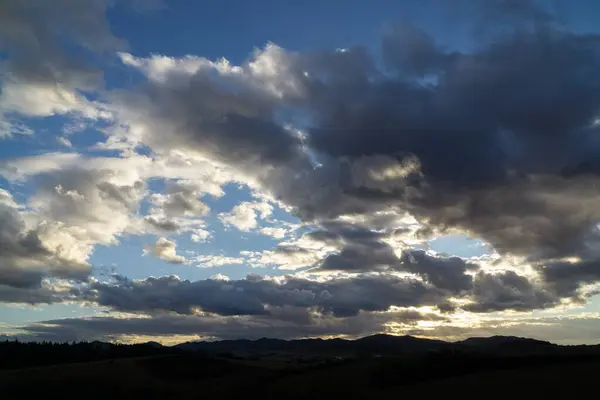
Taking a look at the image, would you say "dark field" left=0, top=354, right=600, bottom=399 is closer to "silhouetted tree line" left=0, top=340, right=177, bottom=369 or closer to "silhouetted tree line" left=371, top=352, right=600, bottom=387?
"silhouetted tree line" left=371, top=352, right=600, bottom=387

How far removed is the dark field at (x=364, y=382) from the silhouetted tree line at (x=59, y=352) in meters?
50.2

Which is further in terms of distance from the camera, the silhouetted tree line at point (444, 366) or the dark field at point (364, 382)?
the silhouetted tree line at point (444, 366)

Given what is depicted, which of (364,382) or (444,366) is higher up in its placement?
(444,366)

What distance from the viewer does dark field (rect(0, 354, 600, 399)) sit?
42094 millimetres

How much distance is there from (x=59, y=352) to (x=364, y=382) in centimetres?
11079

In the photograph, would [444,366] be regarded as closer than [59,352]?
Yes

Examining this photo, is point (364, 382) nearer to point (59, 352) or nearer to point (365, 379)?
point (365, 379)

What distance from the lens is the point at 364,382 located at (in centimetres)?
5134

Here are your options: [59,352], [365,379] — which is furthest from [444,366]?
[59,352]

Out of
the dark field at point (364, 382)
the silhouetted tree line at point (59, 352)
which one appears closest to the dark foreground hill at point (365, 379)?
the dark field at point (364, 382)

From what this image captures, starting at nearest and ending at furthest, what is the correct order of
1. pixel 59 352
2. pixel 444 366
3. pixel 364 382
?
pixel 364 382
pixel 444 366
pixel 59 352

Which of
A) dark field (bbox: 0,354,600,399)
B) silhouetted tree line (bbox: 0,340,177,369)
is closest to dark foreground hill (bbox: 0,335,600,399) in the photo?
dark field (bbox: 0,354,600,399)

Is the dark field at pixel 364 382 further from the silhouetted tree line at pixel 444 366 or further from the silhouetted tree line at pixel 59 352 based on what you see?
the silhouetted tree line at pixel 59 352

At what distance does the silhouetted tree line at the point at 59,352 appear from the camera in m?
120
